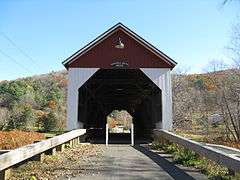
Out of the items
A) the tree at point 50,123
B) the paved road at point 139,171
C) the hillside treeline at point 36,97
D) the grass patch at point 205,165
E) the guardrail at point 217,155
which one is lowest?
the paved road at point 139,171

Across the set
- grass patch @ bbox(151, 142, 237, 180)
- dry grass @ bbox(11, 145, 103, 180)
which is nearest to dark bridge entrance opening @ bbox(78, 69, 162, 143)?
grass patch @ bbox(151, 142, 237, 180)

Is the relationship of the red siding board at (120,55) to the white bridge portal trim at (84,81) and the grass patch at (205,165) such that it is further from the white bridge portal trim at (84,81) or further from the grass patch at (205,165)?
the grass patch at (205,165)

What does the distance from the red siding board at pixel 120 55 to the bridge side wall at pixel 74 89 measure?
28 cm

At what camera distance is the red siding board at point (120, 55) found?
1750 centimetres

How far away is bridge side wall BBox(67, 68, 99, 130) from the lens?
1691 cm

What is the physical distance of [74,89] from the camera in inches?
680

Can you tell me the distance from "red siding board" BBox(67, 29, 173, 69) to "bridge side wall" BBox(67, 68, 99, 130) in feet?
0.91

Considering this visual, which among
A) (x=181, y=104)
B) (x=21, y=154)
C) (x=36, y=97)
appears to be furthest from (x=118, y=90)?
(x=36, y=97)

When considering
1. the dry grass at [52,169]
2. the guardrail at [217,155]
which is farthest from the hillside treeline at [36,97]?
the guardrail at [217,155]

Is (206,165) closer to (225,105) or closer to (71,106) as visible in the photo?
(71,106)

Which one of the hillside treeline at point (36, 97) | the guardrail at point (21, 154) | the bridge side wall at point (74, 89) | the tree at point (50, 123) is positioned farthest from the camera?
the hillside treeline at point (36, 97)

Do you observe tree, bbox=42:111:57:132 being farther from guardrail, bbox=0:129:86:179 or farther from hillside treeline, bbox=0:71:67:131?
guardrail, bbox=0:129:86:179

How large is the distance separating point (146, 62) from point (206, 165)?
9460mm

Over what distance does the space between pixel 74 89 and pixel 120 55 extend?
2646 millimetres
